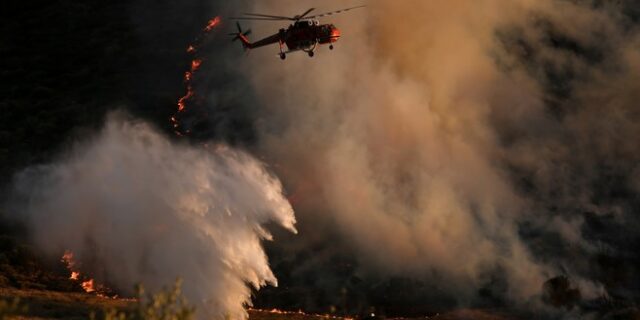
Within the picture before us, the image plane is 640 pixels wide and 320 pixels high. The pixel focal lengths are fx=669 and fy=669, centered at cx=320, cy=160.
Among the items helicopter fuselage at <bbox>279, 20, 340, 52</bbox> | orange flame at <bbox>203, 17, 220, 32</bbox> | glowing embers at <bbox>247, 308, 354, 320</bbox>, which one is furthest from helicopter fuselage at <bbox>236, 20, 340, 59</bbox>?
orange flame at <bbox>203, 17, 220, 32</bbox>

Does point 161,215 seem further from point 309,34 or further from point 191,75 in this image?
point 191,75

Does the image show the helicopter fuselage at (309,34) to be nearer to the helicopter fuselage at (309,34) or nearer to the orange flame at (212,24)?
the helicopter fuselage at (309,34)

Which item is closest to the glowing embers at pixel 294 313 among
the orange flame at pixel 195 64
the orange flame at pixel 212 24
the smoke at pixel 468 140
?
the smoke at pixel 468 140

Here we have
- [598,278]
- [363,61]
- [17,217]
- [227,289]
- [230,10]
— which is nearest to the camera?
[227,289]

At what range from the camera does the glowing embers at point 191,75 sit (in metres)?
60.8

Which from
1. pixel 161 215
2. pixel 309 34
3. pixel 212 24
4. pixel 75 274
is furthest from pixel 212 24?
pixel 75 274

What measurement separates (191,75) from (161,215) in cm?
3310

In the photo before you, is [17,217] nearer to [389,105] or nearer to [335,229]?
[335,229]

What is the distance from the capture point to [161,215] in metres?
39.9

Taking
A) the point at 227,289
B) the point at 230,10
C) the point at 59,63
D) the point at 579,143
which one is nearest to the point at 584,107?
the point at 579,143

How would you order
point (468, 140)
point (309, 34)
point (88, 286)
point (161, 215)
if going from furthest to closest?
1. point (468, 140)
2. point (309, 34)
3. point (161, 215)
4. point (88, 286)

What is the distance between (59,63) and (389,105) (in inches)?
1500

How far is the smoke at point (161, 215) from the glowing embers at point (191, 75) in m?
9.83

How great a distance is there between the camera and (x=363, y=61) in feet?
211
